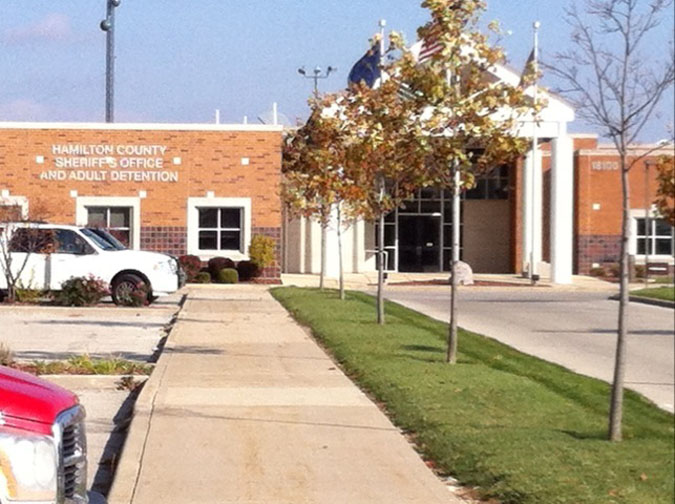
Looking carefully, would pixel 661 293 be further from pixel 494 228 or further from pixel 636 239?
pixel 494 228

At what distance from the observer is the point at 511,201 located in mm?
31594

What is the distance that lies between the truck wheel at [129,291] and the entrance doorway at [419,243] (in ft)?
17.7

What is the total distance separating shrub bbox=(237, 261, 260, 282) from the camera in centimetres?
3744

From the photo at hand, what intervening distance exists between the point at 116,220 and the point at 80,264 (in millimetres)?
11727

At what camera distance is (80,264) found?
2541 centimetres

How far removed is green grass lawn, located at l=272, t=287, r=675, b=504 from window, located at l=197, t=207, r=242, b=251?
66.7 feet

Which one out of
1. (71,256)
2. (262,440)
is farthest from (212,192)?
(262,440)

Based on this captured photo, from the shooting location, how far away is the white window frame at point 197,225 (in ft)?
124

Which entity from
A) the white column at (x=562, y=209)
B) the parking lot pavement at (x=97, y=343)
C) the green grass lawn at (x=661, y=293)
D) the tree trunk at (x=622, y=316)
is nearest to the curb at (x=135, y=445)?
the parking lot pavement at (x=97, y=343)

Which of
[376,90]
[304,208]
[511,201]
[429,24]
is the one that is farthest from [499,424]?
[511,201]

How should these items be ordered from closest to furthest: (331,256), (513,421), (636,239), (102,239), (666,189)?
(666,189), (636,239), (513,421), (102,239), (331,256)

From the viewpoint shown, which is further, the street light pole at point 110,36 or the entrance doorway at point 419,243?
the entrance doorway at point 419,243

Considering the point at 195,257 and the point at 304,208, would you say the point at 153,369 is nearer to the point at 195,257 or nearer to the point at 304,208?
the point at 304,208

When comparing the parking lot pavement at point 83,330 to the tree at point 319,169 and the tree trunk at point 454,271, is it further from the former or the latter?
the tree trunk at point 454,271
